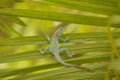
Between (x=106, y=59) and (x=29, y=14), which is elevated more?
(x=29, y=14)

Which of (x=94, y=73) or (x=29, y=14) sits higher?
(x=29, y=14)

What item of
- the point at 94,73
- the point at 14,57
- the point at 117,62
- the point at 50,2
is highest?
the point at 50,2

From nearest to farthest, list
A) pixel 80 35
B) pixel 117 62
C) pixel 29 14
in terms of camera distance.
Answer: pixel 117 62 < pixel 29 14 < pixel 80 35

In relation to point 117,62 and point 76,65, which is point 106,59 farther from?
point 117,62

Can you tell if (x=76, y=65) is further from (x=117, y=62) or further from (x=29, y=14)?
(x=117, y=62)

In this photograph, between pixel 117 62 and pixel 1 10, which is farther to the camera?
pixel 1 10

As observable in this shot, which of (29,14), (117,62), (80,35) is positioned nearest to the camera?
(117,62)

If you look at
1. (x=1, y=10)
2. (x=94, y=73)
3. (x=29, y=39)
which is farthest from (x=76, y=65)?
(x=1, y=10)

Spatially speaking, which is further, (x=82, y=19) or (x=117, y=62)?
(x=82, y=19)

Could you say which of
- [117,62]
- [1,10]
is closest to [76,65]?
[1,10]
